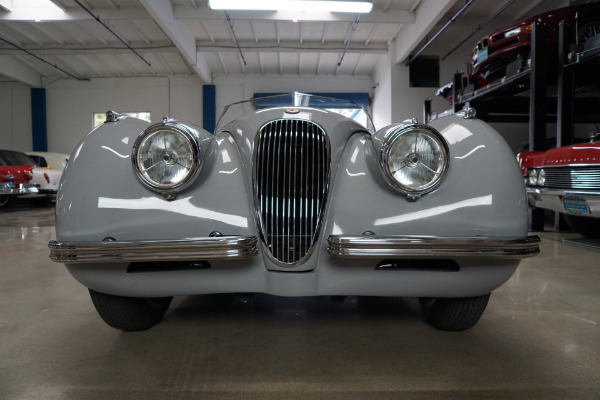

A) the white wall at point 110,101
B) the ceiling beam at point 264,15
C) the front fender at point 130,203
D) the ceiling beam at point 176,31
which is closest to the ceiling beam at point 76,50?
the ceiling beam at point 176,31

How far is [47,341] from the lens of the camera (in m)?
1.78

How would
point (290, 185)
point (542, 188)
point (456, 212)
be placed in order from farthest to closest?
point (542, 188) → point (290, 185) → point (456, 212)

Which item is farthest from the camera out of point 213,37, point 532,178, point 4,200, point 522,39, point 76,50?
point 76,50

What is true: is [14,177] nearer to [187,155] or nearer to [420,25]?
[187,155]

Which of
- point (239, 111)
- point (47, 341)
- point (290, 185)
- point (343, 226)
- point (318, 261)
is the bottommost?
point (47, 341)

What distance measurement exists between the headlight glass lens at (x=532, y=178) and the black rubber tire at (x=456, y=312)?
3203 millimetres

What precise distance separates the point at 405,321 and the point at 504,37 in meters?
5.02

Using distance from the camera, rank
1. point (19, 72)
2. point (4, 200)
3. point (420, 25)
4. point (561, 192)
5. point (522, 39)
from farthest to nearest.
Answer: point (19, 72) < point (4, 200) < point (420, 25) < point (522, 39) < point (561, 192)

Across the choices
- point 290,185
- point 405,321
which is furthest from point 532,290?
point 290,185

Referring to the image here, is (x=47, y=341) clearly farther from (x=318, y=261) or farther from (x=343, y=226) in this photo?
(x=343, y=226)

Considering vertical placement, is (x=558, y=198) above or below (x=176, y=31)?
below

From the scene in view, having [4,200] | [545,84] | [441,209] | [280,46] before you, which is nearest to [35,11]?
[4,200]

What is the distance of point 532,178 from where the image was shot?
4.41 m

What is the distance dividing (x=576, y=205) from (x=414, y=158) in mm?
2967
